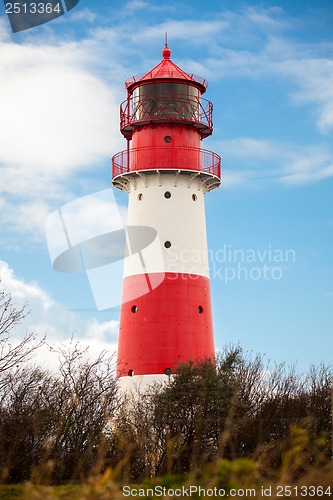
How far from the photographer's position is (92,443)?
22109mm

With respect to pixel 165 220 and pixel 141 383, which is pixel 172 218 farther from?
pixel 141 383

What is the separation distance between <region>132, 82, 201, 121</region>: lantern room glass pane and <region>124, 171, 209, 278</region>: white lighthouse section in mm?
2485

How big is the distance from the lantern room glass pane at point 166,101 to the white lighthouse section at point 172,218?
2485mm

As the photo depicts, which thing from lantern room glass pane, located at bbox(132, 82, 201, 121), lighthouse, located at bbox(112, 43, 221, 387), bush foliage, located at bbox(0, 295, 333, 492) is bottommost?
bush foliage, located at bbox(0, 295, 333, 492)

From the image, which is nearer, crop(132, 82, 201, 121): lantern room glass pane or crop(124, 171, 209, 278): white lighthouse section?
crop(124, 171, 209, 278): white lighthouse section

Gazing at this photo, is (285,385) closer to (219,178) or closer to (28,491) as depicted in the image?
(219,178)

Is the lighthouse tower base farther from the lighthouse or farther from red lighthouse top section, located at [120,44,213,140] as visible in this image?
red lighthouse top section, located at [120,44,213,140]

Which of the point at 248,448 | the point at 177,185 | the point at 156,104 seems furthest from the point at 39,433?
the point at 156,104

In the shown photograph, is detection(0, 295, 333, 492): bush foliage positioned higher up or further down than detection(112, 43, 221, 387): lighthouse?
further down

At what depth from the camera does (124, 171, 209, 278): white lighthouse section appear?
107 ft

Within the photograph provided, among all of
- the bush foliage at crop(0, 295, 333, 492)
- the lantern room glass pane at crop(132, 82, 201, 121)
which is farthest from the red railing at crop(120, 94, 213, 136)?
the bush foliage at crop(0, 295, 333, 492)

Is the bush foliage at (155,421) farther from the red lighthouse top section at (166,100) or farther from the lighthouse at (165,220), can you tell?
the red lighthouse top section at (166,100)

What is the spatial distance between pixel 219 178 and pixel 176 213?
2882 millimetres

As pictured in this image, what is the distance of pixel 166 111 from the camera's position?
34.0 meters
